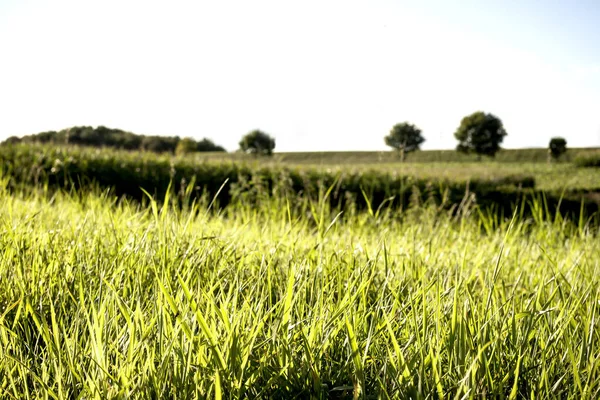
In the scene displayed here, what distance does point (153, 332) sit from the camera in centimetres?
113

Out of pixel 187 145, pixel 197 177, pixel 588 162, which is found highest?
pixel 187 145

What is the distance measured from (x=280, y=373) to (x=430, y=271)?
1.23m

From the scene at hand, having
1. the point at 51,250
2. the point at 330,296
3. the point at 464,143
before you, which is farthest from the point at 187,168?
the point at 464,143

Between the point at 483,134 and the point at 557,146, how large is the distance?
8.63 meters

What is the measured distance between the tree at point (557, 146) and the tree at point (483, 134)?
560cm

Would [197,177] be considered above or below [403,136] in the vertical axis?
below

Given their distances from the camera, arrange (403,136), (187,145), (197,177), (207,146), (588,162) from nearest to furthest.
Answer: (403,136) → (197,177) → (588,162) → (187,145) → (207,146)

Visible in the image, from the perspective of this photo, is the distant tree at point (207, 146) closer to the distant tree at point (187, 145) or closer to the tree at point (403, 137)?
the distant tree at point (187, 145)

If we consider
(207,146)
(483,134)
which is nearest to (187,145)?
(207,146)

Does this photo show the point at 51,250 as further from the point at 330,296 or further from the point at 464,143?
the point at 464,143

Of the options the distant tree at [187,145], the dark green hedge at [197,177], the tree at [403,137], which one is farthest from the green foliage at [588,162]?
the distant tree at [187,145]

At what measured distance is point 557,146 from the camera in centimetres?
5175

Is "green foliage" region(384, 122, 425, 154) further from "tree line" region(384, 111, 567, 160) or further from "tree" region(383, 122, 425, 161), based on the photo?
"tree line" region(384, 111, 567, 160)

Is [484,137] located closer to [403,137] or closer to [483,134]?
[483,134]
